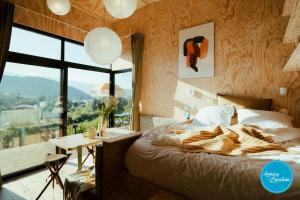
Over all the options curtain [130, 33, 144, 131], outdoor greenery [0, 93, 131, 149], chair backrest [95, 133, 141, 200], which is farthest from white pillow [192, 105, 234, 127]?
curtain [130, 33, 144, 131]

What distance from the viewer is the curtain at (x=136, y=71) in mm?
3762

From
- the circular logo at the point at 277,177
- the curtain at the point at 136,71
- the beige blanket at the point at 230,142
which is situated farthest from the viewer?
the curtain at the point at 136,71

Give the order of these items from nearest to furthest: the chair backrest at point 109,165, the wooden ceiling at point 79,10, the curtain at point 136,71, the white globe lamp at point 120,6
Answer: the chair backrest at point 109,165 → the white globe lamp at point 120,6 → the wooden ceiling at point 79,10 → the curtain at point 136,71

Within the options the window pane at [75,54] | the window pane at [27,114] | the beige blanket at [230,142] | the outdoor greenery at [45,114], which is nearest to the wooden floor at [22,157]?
the window pane at [27,114]

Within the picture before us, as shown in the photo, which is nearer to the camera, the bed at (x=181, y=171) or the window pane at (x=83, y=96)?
the bed at (x=181, y=171)

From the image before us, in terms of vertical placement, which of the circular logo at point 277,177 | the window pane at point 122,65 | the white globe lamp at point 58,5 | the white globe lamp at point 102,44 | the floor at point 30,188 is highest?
the white globe lamp at point 58,5

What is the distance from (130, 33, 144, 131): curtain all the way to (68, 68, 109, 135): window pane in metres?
0.84

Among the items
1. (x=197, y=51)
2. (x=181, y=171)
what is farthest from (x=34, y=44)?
(x=181, y=171)

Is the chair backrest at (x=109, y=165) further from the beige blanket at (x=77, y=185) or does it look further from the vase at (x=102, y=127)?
the vase at (x=102, y=127)

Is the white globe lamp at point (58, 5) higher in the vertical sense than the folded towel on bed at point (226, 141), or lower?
higher

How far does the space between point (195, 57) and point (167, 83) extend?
75 centimetres

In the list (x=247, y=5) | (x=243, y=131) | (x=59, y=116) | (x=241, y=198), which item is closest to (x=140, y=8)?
(x=247, y=5)

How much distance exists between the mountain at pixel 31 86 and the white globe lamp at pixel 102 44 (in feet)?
5.18

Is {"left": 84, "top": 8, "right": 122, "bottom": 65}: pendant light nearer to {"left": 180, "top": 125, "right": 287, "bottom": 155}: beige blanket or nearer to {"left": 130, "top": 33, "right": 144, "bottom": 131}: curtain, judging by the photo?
{"left": 180, "top": 125, "right": 287, "bottom": 155}: beige blanket
